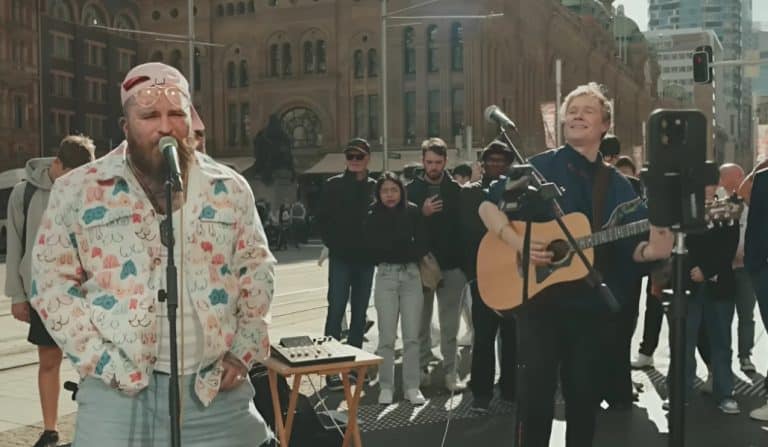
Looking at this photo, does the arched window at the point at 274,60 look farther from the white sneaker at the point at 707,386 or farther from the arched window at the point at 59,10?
the white sneaker at the point at 707,386

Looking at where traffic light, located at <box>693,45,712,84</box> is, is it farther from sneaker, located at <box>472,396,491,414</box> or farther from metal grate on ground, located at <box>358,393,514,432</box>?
sneaker, located at <box>472,396,491,414</box>

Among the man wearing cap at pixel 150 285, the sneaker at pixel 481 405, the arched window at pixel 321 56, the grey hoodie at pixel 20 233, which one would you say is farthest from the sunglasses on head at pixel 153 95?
the arched window at pixel 321 56

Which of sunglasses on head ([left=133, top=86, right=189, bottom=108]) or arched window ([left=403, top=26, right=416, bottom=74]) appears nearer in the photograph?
sunglasses on head ([left=133, top=86, right=189, bottom=108])

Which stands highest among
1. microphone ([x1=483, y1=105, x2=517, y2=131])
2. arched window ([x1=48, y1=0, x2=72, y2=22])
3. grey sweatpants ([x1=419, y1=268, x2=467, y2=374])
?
arched window ([x1=48, y1=0, x2=72, y2=22])

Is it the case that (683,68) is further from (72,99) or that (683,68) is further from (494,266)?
(494,266)

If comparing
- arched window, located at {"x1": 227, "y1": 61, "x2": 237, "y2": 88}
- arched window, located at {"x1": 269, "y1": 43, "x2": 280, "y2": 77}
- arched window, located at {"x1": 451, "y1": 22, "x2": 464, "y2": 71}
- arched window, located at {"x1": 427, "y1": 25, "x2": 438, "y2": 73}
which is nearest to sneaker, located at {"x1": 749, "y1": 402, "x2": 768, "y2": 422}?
arched window, located at {"x1": 451, "y1": 22, "x2": 464, "y2": 71}

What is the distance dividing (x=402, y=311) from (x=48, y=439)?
3.06 metres

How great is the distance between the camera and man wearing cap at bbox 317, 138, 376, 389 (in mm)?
8523

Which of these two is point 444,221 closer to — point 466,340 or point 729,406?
point 729,406

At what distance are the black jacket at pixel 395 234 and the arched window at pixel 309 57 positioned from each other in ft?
159

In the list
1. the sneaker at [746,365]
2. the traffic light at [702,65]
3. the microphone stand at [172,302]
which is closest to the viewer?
the microphone stand at [172,302]

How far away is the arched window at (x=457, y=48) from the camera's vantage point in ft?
166

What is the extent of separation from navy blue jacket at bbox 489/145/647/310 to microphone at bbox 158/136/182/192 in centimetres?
197

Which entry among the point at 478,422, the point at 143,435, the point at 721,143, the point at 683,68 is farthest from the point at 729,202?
the point at 683,68
